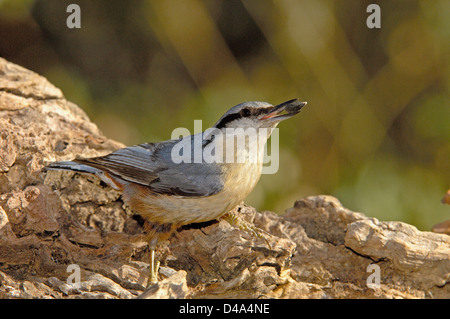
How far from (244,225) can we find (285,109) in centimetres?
73

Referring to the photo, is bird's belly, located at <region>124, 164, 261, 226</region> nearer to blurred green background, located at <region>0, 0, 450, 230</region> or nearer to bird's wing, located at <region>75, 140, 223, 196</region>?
bird's wing, located at <region>75, 140, 223, 196</region>

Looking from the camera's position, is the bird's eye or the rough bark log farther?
the bird's eye

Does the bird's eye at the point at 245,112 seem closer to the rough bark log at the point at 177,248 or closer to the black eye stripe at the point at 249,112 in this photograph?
the black eye stripe at the point at 249,112

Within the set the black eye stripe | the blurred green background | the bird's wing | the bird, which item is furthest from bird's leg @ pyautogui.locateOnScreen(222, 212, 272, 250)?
the blurred green background

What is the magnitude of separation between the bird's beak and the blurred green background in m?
1.60

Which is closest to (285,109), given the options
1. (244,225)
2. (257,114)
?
(257,114)

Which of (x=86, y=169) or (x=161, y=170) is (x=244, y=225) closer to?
(x=161, y=170)

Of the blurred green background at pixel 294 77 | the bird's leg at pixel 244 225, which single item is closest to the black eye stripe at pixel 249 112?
the bird's leg at pixel 244 225

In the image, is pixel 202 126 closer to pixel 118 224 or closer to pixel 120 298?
pixel 118 224

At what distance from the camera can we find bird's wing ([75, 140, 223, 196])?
3109 millimetres

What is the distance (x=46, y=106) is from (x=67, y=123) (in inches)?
7.0

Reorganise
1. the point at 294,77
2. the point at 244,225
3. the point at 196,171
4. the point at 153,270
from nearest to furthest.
→ the point at 153,270 → the point at 196,171 → the point at 244,225 → the point at 294,77

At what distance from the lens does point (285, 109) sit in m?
3.07
